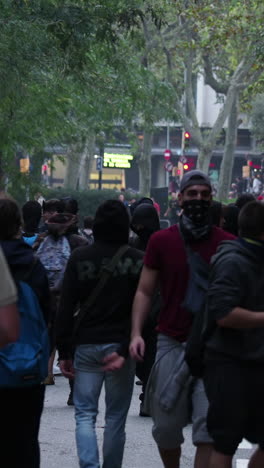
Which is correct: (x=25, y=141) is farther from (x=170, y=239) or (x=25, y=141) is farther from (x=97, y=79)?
(x=170, y=239)

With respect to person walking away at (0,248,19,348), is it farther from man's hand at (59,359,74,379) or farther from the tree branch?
the tree branch

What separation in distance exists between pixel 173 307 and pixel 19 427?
1.22 meters

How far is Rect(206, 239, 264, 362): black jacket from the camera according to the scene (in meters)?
4.91

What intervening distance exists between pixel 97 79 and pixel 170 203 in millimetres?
15694

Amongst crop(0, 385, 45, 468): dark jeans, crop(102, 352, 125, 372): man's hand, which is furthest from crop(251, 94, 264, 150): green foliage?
crop(0, 385, 45, 468): dark jeans

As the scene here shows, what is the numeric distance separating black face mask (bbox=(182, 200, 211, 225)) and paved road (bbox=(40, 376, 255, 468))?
206cm

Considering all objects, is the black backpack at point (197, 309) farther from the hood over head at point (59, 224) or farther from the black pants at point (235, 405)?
the hood over head at point (59, 224)

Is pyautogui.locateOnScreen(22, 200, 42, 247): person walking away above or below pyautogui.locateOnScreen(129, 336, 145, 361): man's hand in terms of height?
above

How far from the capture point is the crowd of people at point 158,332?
15.6ft

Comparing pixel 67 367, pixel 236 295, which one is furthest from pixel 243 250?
pixel 67 367

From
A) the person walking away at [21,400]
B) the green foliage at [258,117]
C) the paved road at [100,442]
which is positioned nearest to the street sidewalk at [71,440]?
the paved road at [100,442]

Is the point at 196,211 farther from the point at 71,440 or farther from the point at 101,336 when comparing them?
the point at 71,440

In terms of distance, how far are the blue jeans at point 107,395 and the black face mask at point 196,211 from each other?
79cm

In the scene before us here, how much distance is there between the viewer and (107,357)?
228 inches
